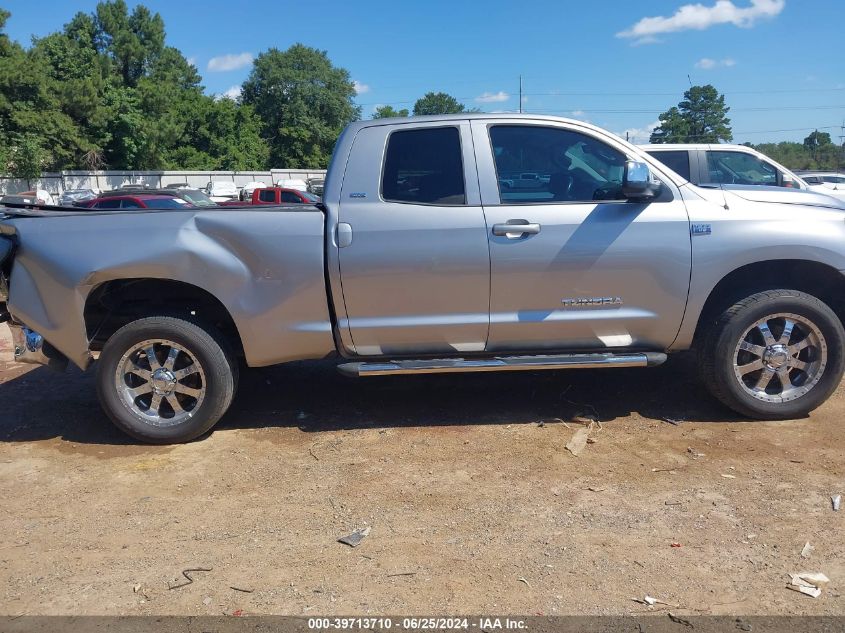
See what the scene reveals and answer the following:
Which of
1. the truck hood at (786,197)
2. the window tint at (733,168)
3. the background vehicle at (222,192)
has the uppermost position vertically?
the background vehicle at (222,192)

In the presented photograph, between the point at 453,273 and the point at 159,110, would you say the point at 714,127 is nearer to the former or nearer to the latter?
the point at 159,110

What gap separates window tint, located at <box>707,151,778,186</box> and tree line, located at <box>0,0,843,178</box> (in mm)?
39252

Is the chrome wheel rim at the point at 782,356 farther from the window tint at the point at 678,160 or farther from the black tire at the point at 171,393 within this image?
the window tint at the point at 678,160

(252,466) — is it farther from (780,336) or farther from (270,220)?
(780,336)

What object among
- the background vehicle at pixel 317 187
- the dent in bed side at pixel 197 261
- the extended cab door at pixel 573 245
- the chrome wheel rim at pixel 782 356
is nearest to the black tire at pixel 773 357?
the chrome wheel rim at pixel 782 356

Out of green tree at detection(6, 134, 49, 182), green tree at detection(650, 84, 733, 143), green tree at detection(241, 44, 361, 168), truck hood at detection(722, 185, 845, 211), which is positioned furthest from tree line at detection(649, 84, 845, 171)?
truck hood at detection(722, 185, 845, 211)

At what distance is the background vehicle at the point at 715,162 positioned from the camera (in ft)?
33.6

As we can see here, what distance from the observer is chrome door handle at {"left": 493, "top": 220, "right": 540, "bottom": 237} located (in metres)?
4.39

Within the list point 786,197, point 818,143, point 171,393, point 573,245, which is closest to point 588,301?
point 573,245

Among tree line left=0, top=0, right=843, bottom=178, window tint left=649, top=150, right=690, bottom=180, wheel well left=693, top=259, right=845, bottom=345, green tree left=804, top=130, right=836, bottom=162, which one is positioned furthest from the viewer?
green tree left=804, top=130, right=836, bottom=162

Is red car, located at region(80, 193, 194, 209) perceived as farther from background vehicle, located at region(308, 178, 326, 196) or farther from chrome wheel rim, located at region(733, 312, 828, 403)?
chrome wheel rim, located at region(733, 312, 828, 403)

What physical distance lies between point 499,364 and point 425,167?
138cm

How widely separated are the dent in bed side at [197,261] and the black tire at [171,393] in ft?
0.90

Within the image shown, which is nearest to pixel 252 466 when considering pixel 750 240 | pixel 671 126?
pixel 750 240
